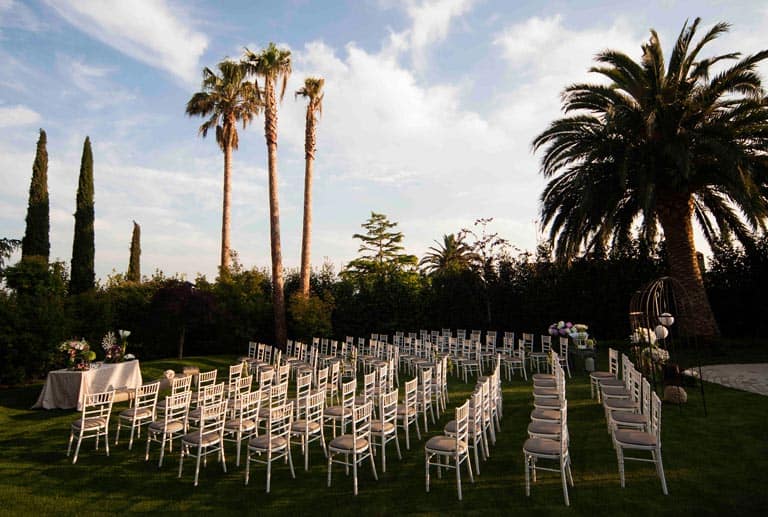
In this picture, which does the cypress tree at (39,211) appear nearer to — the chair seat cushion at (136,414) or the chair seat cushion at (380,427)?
the chair seat cushion at (136,414)

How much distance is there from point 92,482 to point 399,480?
365 cm

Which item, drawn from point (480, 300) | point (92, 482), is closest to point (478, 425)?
point (92, 482)

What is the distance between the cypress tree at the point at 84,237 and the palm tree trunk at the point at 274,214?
8376mm

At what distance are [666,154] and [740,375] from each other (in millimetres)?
5655

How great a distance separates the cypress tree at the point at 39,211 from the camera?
1786 centimetres

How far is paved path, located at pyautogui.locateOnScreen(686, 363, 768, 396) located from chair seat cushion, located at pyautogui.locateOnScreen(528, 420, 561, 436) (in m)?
5.34

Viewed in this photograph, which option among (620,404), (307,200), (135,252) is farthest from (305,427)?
(135,252)

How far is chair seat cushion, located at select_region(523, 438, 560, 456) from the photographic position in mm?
4535

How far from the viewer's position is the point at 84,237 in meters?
19.3

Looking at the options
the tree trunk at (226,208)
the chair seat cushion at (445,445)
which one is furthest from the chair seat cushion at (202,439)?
the tree trunk at (226,208)

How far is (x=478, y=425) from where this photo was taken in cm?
558

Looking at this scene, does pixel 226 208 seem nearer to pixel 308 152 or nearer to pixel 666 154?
pixel 308 152

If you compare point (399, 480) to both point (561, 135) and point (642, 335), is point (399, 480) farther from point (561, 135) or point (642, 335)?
point (561, 135)

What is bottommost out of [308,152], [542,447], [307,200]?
[542,447]
